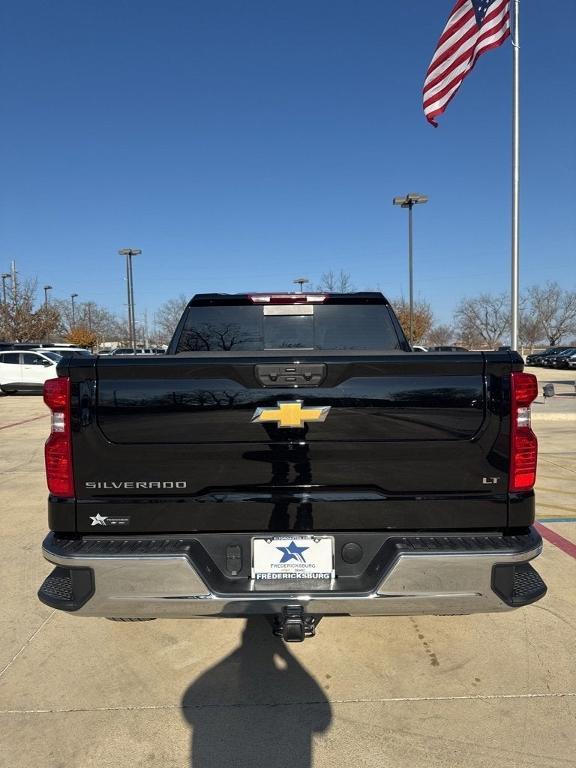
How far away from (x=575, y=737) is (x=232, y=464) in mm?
1944

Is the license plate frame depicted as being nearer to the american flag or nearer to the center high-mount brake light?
the center high-mount brake light

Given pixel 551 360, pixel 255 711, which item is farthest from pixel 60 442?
pixel 551 360

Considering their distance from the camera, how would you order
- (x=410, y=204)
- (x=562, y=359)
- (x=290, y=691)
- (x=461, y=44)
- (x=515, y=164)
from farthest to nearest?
(x=562, y=359), (x=410, y=204), (x=515, y=164), (x=461, y=44), (x=290, y=691)

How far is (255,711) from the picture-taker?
8.39ft

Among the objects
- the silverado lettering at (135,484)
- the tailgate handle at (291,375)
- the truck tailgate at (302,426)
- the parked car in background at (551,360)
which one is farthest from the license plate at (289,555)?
the parked car in background at (551,360)

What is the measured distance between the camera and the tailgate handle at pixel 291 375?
2.32 meters

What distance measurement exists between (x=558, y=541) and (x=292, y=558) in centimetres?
332

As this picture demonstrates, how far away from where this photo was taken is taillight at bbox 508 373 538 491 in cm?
232

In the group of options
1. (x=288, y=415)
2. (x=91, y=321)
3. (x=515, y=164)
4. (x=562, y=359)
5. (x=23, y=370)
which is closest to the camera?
(x=288, y=415)

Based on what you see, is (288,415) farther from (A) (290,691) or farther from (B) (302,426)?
(A) (290,691)

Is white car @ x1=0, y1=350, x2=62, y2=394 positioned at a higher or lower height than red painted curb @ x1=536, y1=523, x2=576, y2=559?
higher

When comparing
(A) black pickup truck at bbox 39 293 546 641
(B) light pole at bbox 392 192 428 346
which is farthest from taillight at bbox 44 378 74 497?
(B) light pole at bbox 392 192 428 346

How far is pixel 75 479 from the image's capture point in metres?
2.35

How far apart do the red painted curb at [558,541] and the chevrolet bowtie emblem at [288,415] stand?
3273 millimetres
